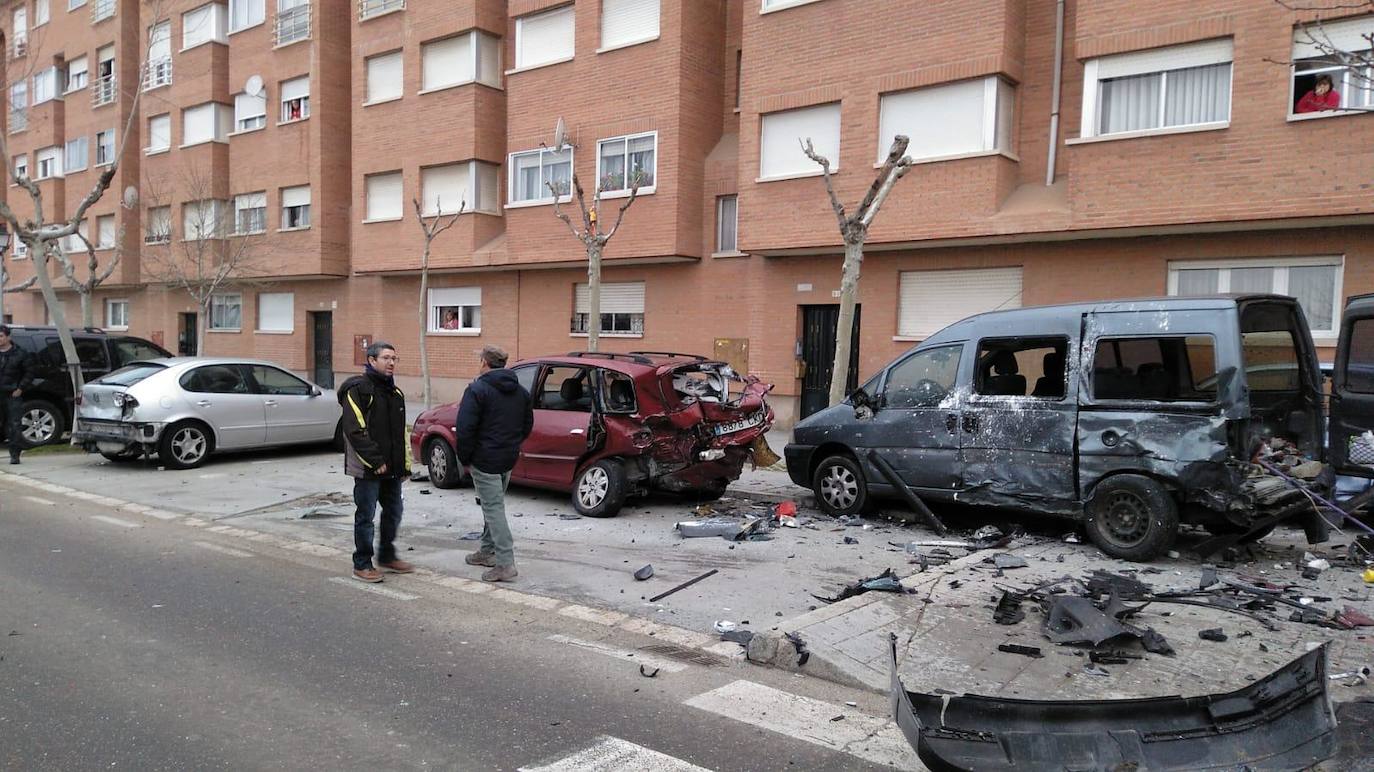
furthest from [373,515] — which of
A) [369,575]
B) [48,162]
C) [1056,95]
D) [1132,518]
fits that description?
[48,162]

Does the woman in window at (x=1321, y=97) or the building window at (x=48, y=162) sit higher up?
the building window at (x=48, y=162)

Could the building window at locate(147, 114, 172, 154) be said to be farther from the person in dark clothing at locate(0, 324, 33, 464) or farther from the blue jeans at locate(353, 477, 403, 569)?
the blue jeans at locate(353, 477, 403, 569)

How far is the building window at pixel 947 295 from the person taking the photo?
14.3 meters

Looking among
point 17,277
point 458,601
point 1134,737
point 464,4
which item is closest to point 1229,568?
point 1134,737

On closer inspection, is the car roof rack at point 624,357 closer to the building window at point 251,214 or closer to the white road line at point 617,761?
the white road line at point 617,761

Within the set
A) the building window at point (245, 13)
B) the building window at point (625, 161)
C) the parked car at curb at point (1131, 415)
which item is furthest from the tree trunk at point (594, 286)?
the building window at point (245, 13)

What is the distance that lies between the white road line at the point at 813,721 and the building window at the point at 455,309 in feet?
59.6

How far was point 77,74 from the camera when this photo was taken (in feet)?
110

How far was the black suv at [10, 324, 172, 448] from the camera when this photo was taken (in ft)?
45.4

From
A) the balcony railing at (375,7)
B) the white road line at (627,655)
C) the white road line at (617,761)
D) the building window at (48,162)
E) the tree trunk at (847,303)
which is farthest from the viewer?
the building window at (48,162)

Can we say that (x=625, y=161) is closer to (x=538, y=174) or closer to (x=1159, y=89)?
(x=538, y=174)

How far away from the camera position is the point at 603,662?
5145mm

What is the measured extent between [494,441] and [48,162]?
37944 millimetres

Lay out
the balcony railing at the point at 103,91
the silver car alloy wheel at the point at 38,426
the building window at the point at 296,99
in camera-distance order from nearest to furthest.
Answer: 1. the silver car alloy wheel at the point at 38,426
2. the building window at the point at 296,99
3. the balcony railing at the point at 103,91
